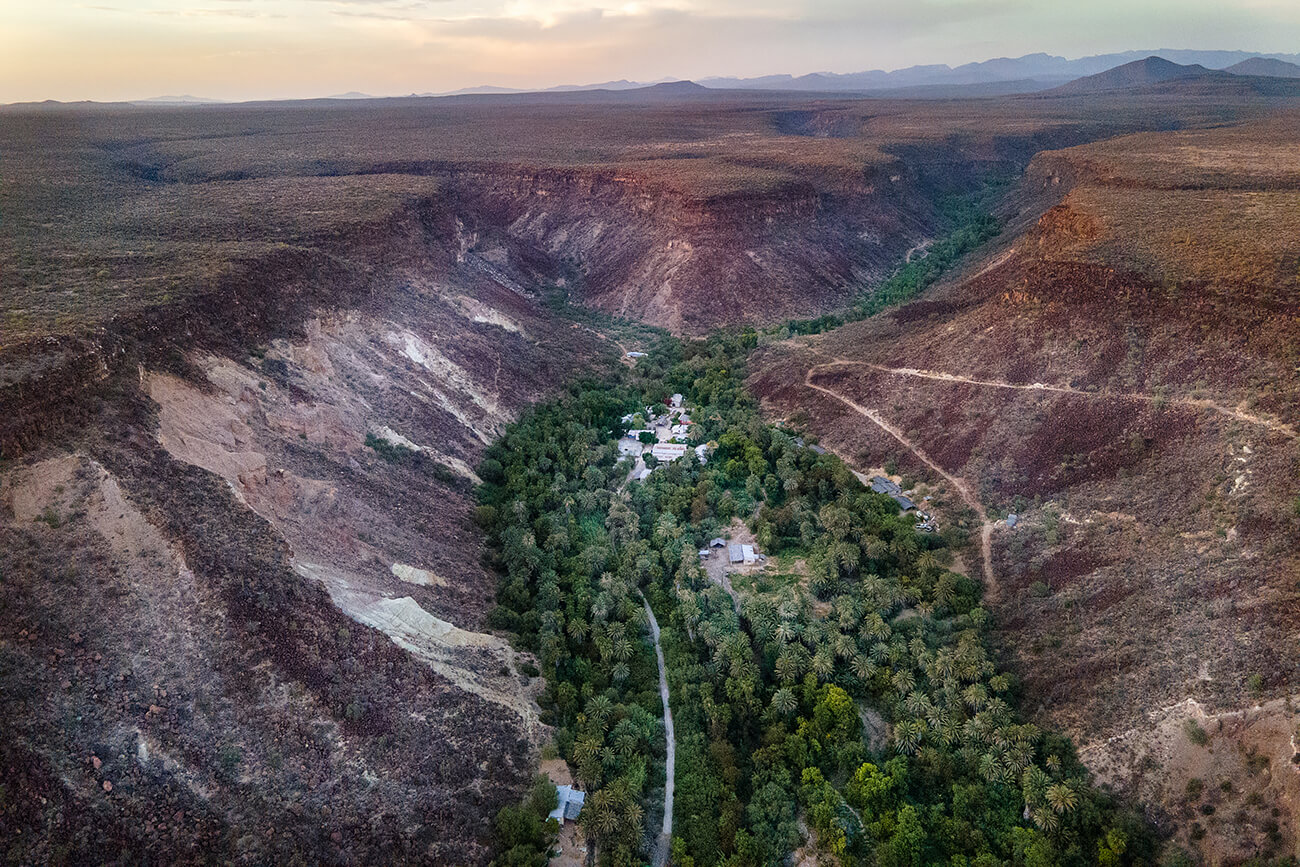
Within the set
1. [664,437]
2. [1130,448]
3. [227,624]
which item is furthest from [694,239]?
[227,624]

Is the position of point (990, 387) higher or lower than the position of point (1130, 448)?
higher

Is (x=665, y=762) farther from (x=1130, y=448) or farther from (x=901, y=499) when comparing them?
(x=1130, y=448)

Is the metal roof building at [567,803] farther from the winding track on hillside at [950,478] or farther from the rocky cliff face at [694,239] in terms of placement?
the rocky cliff face at [694,239]

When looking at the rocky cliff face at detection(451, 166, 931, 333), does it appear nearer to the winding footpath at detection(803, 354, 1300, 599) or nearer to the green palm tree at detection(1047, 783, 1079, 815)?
the winding footpath at detection(803, 354, 1300, 599)

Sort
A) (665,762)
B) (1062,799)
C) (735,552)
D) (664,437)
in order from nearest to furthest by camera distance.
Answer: (1062,799), (665,762), (735,552), (664,437)

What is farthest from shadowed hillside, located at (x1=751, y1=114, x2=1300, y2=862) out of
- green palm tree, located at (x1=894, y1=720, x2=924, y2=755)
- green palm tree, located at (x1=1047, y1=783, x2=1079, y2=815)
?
green palm tree, located at (x1=894, y1=720, x2=924, y2=755)

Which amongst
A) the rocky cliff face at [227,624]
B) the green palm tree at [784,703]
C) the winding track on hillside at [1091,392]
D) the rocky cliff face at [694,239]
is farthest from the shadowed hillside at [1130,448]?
the rocky cliff face at [227,624]

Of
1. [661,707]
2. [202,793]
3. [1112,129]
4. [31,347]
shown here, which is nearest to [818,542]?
[661,707]

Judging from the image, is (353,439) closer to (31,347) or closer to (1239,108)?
(31,347)

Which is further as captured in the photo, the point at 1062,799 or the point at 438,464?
the point at 438,464
